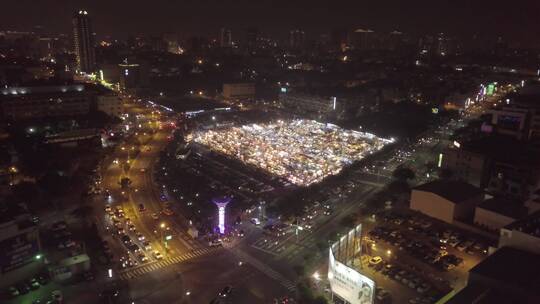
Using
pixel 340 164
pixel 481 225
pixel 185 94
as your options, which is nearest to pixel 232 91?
pixel 185 94

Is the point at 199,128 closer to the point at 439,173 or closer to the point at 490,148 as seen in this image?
the point at 439,173

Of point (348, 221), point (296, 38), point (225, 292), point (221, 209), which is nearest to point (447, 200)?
point (348, 221)

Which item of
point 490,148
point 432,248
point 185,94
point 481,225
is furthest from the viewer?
point 185,94

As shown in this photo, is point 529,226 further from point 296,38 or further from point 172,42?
point 296,38

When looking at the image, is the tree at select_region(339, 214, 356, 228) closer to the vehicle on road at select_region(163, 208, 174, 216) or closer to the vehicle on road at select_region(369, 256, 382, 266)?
the vehicle on road at select_region(369, 256, 382, 266)

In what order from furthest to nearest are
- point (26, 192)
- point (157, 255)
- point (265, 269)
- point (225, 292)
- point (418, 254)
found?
point (26, 192) < point (418, 254) < point (157, 255) < point (265, 269) < point (225, 292)

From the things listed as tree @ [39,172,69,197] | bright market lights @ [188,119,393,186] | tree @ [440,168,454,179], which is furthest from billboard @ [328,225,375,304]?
tree @ [39,172,69,197]

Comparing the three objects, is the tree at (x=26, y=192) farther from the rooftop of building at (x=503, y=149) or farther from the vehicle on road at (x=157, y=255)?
the rooftop of building at (x=503, y=149)

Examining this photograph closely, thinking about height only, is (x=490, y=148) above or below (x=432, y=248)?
above
